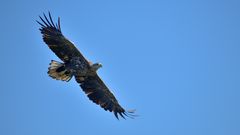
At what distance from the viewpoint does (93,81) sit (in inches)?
1056

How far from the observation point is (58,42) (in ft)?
83.7

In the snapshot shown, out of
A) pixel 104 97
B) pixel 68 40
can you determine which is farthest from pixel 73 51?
pixel 104 97

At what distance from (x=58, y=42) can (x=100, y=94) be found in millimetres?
2688

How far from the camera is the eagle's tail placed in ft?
83.7

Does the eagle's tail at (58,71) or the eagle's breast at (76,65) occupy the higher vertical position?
the eagle's breast at (76,65)

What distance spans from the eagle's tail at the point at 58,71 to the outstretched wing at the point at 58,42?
28 centimetres

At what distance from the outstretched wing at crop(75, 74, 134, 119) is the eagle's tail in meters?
0.99

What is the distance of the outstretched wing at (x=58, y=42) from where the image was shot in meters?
25.4

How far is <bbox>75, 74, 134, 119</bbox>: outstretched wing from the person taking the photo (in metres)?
26.8

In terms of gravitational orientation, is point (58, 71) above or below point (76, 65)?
below

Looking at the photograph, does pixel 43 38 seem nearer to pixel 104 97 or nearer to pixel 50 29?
pixel 50 29

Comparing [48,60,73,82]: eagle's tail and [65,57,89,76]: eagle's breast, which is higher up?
[65,57,89,76]: eagle's breast

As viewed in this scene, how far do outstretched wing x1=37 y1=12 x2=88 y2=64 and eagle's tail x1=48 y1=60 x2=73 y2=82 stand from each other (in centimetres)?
28

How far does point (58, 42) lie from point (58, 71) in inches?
37.2
